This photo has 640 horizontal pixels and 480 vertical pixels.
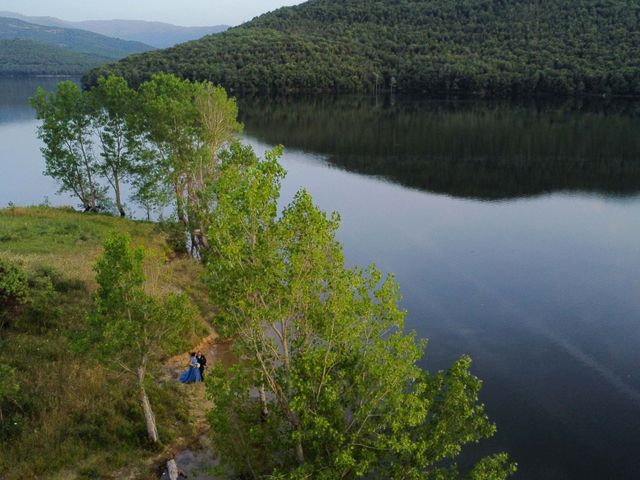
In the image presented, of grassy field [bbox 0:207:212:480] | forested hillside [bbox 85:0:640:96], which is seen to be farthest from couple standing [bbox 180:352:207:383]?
forested hillside [bbox 85:0:640:96]

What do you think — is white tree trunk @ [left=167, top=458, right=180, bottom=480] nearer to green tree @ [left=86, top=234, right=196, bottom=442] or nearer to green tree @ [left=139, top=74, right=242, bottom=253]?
green tree @ [left=86, top=234, right=196, bottom=442]

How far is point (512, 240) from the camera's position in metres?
53.9

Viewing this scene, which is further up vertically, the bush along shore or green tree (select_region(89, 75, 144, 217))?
green tree (select_region(89, 75, 144, 217))

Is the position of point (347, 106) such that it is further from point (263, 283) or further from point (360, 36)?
point (263, 283)

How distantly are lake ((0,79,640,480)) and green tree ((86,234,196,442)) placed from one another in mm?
15338

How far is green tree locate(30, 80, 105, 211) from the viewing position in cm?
5031

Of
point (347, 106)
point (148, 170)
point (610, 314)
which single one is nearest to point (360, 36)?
point (347, 106)

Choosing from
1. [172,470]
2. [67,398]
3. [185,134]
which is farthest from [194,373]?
[185,134]

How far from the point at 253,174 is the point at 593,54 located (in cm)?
15867

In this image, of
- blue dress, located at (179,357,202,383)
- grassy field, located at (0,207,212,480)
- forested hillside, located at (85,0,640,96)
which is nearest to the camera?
grassy field, located at (0,207,212,480)

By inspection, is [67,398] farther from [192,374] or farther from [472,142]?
[472,142]

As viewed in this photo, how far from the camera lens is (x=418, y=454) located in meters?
15.8

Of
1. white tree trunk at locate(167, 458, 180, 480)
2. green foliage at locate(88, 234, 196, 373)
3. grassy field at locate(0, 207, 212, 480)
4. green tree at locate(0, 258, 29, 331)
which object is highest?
green foliage at locate(88, 234, 196, 373)

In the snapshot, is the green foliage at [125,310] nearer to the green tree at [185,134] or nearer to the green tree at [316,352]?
the green tree at [316,352]
